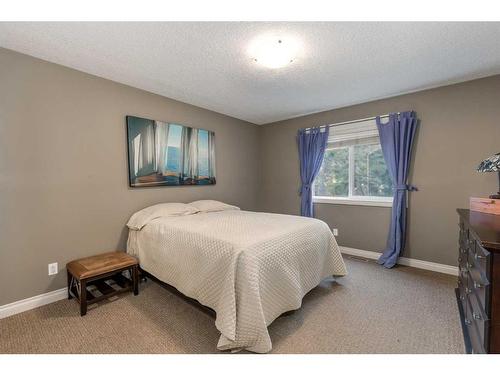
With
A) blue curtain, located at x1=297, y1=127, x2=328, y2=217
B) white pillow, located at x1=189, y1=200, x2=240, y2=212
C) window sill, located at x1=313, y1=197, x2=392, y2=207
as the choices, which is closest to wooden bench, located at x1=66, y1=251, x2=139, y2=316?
white pillow, located at x1=189, y1=200, x2=240, y2=212

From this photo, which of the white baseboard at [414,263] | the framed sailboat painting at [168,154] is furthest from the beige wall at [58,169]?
the white baseboard at [414,263]

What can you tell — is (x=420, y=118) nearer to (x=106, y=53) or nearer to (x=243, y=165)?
(x=243, y=165)

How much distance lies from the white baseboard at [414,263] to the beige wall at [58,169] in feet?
9.71

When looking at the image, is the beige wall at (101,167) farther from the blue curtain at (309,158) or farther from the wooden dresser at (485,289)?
the wooden dresser at (485,289)

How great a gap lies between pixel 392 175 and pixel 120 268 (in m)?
3.39

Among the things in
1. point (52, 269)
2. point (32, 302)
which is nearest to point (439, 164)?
point (52, 269)

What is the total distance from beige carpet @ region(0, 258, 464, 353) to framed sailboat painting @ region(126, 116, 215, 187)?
1361mm

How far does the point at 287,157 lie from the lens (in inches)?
163

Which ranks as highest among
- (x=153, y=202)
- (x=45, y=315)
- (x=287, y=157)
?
(x=287, y=157)

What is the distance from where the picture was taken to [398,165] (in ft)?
9.66

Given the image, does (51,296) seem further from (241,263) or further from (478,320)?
(478,320)

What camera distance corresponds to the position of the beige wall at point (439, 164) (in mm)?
2484

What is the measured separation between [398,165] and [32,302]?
4.24 meters
